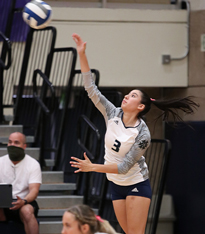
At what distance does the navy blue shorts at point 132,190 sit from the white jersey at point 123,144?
1.3 inches

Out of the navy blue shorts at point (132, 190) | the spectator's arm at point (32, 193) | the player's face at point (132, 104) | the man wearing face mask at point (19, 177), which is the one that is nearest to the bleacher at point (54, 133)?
the man wearing face mask at point (19, 177)

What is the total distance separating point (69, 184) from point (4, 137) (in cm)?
104

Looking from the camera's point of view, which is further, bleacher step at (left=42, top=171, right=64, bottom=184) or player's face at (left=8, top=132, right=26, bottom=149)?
bleacher step at (left=42, top=171, right=64, bottom=184)

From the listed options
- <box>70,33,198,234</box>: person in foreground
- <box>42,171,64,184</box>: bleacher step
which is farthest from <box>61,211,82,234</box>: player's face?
<box>42,171,64,184</box>: bleacher step

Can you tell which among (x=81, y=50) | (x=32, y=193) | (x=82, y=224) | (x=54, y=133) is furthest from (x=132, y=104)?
(x=54, y=133)

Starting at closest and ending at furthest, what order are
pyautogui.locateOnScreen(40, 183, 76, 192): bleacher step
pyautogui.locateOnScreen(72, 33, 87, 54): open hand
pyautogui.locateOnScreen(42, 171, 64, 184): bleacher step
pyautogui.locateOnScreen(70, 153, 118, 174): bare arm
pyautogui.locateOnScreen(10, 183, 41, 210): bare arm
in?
pyautogui.locateOnScreen(70, 153, 118, 174): bare arm → pyautogui.locateOnScreen(72, 33, 87, 54): open hand → pyautogui.locateOnScreen(10, 183, 41, 210): bare arm → pyautogui.locateOnScreen(40, 183, 76, 192): bleacher step → pyautogui.locateOnScreen(42, 171, 64, 184): bleacher step

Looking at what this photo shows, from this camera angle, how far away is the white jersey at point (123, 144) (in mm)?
3758

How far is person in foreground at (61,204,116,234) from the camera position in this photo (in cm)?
260

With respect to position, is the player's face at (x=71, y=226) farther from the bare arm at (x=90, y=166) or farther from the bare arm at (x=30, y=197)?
the bare arm at (x=30, y=197)

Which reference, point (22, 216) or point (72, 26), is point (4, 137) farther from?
point (72, 26)

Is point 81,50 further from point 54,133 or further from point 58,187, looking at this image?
point 54,133

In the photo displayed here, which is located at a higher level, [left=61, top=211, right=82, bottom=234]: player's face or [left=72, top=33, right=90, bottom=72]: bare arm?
[left=72, top=33, right=90, bottom=72]: bare arm

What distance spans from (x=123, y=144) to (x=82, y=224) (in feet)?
4.16

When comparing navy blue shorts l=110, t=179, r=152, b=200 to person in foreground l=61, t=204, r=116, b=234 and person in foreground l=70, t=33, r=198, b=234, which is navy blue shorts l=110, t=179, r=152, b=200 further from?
person in foreground l=61, t=204, r=116, b=234
